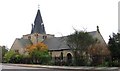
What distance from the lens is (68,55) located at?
5456cm

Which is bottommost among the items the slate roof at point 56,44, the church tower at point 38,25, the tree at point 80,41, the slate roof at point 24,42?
the tree at point 80,41

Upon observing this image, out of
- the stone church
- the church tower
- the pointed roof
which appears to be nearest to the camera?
the stone church

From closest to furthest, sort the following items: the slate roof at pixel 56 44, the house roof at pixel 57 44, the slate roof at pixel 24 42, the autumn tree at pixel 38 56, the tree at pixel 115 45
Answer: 1. the tree at pixel 115 45
2. the autumn tree at pixel 38 56
3. the house roof at pixel 57 44
4. the slate roof at pixel 56 44
5. the slate roof at pixel 24 42

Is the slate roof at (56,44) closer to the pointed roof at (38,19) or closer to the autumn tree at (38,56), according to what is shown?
the autumn tree at (38,56)

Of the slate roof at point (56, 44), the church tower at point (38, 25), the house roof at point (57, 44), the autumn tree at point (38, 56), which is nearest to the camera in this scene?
the autumn tree at point (38, 56)

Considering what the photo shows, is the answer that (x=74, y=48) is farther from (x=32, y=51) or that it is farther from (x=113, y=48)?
(x=32, y=51)

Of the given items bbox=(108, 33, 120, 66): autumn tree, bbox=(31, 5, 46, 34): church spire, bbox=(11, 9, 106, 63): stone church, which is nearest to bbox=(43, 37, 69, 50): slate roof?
bbox=(11, 9, 106, 63): stone church

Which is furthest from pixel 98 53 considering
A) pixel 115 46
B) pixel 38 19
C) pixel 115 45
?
pixel 38 19

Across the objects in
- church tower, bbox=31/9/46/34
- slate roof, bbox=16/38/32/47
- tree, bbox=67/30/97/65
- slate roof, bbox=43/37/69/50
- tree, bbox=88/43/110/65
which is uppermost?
church tower, bbox=31/9/46/34

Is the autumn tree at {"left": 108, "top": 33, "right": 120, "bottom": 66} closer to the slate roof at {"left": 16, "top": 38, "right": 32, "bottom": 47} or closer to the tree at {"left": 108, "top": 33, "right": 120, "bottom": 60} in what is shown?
the tree at {"left": 108, "top": 33, "right": 120, "bottom": 60}

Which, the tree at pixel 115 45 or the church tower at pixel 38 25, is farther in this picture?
the church tower at pixel 38 25

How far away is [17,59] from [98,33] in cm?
1910

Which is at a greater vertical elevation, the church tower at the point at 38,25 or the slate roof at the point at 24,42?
the church tower at the point at 38,25

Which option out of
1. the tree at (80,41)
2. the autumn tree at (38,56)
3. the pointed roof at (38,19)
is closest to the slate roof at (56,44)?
the autumn tree at (38,56)
